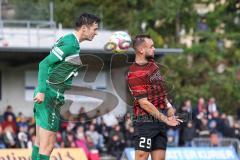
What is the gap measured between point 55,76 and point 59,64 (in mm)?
164

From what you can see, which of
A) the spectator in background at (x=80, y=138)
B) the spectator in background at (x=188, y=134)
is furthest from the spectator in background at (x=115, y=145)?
the spectator in background at (x=188, y=134)

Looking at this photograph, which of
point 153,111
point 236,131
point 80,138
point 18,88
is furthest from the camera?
point 18,88

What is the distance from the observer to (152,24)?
111ft

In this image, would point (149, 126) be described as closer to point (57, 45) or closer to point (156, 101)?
point (156, 101)

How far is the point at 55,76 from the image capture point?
345 inches

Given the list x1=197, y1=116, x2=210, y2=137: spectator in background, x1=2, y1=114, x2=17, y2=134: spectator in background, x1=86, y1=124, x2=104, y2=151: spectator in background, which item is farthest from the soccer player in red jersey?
x1=197, y1=116, x2=210, y2=137: spectator in background

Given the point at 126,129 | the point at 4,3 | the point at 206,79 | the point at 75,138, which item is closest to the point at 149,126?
the point at 75,138

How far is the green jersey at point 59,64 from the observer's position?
339 inches

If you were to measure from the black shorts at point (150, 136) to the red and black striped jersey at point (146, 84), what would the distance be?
0.61 feet

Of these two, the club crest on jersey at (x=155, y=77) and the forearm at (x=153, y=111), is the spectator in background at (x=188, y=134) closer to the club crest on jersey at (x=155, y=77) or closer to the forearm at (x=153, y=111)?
the club crest on jersey at (x=155, y=77)

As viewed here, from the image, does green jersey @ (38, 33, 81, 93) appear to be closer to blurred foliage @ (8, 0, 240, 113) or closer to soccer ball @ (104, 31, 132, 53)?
soccer ball @ (104, 31, 132, 53)

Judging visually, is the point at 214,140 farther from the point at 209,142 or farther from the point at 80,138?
the point at 80,138

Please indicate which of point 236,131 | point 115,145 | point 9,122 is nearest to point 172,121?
point 115,145

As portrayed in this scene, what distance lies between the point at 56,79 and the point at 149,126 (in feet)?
4.43
